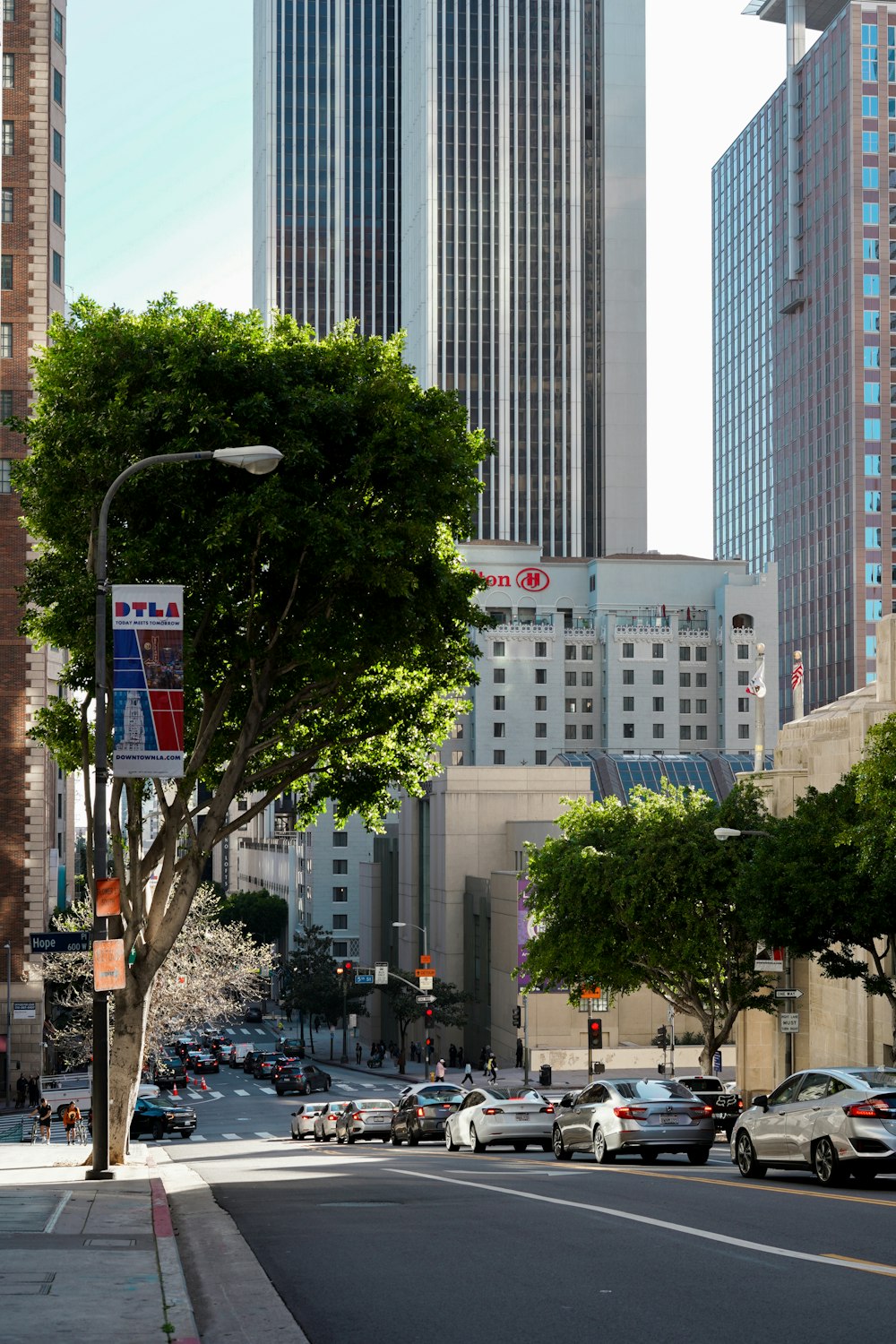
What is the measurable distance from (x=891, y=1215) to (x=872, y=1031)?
→ 114 ft

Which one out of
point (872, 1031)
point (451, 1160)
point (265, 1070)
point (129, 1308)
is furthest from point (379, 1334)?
point (265, 1070)

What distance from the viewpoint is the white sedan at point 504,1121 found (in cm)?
3098

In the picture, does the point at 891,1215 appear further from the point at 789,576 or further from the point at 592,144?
the point at 592,144

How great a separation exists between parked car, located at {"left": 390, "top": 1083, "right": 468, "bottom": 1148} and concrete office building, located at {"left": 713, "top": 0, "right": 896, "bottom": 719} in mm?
125215

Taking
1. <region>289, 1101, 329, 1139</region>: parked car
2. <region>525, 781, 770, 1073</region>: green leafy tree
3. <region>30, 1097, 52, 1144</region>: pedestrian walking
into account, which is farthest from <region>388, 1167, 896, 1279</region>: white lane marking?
<region>30, 1097, 52, 1144</region>: pedestrian walking

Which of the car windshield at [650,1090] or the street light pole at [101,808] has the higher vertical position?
the street light pole at [101,808]

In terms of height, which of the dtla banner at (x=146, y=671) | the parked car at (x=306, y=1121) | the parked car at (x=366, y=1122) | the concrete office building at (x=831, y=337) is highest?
the concrete office building at (x=831, y=337)

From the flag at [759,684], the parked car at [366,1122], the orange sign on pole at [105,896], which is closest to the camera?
the orange sign on pole at [105,896]

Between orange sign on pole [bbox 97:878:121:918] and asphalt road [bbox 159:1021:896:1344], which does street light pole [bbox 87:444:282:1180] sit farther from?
asphalt road [bbox 159:1021:896:1344]

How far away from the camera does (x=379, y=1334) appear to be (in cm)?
998

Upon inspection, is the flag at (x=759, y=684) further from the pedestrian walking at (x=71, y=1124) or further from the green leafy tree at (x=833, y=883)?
the pedestrian walking at (x=71, y=1124)

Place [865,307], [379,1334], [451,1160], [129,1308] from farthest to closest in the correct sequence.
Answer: [865,307] → [451,1160] → [129,1308] → [379,1334]

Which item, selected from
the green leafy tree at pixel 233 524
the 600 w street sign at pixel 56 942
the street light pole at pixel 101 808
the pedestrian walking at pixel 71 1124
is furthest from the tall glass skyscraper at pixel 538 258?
the street light pole at pixel 101 808

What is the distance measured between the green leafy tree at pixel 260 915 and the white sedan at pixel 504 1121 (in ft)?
457
